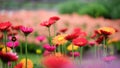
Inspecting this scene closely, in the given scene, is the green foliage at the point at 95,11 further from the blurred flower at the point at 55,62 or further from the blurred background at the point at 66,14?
the blurred flower at the point at 55,62

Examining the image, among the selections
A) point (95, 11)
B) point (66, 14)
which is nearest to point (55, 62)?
point (95, 11)

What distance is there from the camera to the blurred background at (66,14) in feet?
17.3

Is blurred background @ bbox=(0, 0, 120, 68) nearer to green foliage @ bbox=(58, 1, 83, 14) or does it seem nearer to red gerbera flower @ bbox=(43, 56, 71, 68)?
green foliage @ bbox=(58, 1, 83, 14)

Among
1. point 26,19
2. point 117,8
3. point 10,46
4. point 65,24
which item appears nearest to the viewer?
point 10,46

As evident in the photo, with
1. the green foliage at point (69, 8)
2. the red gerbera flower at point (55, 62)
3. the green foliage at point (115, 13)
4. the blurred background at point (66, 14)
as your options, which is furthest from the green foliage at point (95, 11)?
the red gerbera flower at point (55, 62)

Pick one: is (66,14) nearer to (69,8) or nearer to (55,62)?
(69,8)

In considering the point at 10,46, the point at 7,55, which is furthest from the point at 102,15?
the point at 7,55

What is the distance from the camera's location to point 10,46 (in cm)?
160

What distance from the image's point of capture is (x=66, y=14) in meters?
6.86

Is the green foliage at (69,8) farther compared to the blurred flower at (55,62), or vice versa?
the green foliage at (69,8)

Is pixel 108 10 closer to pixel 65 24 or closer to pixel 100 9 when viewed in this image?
pixel 100 9

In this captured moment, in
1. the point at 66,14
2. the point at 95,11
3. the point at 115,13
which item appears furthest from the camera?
the point at 66,14

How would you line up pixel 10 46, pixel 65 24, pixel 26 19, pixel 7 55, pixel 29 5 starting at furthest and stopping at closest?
pixel 29 5, pixel 26 19, pixel 65 24, pixel 10 46, pixel 7 55

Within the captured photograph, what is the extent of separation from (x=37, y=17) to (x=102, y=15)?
1108 mm
